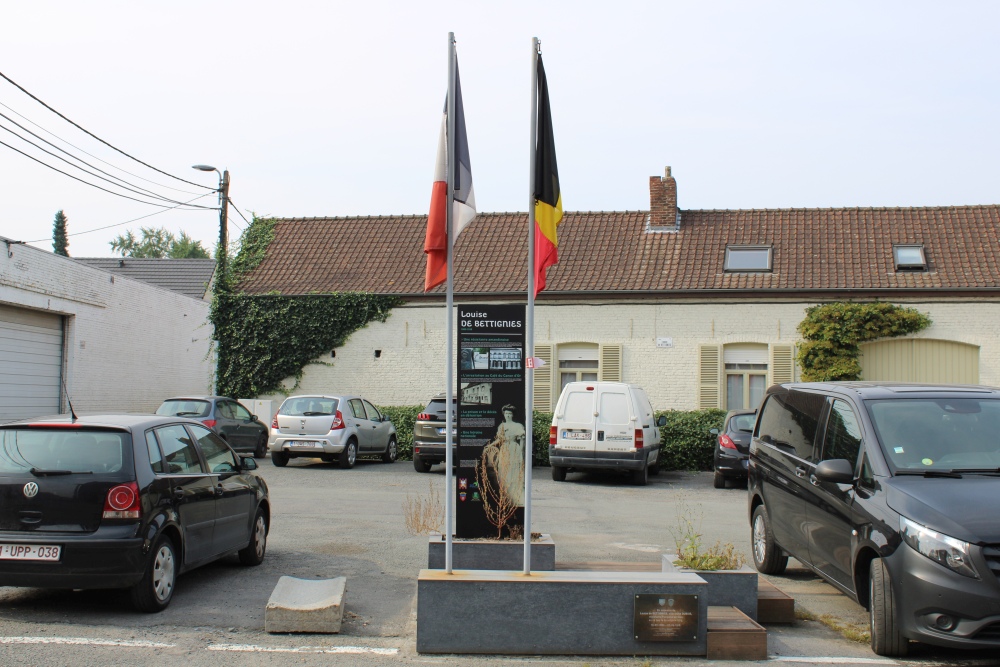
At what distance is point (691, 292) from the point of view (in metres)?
24.3

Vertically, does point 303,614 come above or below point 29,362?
below

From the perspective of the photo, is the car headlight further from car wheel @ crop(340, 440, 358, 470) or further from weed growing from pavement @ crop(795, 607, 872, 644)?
car wheel @ crop(340, 440, 358, 470)

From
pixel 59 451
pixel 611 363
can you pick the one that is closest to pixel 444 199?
pixel 59 451

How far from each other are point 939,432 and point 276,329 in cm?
2089

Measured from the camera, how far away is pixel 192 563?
26.7 ft

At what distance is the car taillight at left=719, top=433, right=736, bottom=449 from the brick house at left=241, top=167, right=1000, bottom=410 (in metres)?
5.41

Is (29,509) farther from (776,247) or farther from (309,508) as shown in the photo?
(776,247)

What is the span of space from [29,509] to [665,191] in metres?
21.6

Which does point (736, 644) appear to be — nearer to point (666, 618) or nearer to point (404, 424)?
point (666, 618)


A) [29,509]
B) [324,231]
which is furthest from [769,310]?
[29,509]

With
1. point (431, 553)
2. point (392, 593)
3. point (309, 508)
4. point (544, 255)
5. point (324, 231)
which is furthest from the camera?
point (324, 231)

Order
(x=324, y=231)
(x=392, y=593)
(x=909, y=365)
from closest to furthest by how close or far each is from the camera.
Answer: (x=392, y=593)
(x=909, y=365)
(x=324, y=231)

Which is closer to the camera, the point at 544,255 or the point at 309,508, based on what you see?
the point at 544,255

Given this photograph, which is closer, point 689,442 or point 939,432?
point 939,432
